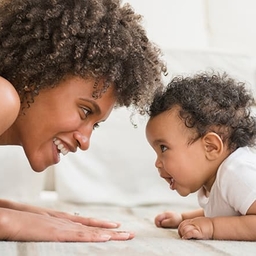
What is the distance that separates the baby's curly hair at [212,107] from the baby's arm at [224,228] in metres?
0.19

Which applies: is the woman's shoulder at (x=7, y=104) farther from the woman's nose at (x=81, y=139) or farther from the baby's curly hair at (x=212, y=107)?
the baby's curly hair at (x=212, y=107)

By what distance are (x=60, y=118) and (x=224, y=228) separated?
0.39 m

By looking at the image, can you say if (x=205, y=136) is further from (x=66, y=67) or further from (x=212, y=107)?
(x=66, y=67)

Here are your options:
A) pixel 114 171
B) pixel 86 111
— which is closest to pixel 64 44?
pixel 86 111

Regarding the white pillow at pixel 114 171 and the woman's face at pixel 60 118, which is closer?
the woman's face at pixel 60 118

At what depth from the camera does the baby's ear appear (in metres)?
1.31

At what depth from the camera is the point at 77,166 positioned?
183cm

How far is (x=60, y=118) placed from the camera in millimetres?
1188

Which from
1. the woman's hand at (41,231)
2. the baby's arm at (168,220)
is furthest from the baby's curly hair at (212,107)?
the woman's hand at (41,231)

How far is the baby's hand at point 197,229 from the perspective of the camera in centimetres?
119

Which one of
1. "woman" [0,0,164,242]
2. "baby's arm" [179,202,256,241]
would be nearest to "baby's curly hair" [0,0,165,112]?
"woman" [0,0,164,242]

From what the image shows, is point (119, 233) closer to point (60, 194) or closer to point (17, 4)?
point (17, 4)

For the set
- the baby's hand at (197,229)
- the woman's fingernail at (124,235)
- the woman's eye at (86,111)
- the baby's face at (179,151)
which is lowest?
the woman's fingernail at (124,235)

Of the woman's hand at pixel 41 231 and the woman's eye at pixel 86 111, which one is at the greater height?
the woman's eye at pixel 86 111
